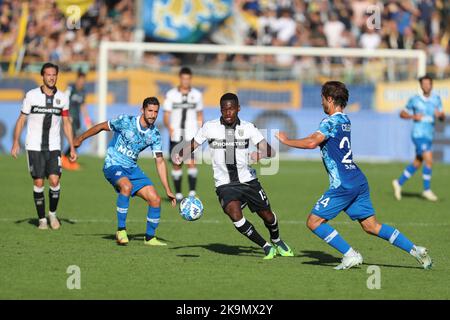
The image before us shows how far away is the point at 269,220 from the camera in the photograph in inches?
470

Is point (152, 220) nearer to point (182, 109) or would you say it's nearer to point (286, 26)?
point (182, 109)

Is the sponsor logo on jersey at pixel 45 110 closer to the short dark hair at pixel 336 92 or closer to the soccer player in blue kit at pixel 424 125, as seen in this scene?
the short dark hair at pixel 336 92

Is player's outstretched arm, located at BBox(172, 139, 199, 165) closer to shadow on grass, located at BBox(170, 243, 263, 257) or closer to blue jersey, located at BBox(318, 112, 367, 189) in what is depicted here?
shadow on grass, located at BBox(170, 243, 263, 257)

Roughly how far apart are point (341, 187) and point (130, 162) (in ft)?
10.7

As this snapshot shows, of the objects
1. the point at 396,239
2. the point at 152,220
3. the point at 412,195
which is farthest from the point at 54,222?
the point at 412,195

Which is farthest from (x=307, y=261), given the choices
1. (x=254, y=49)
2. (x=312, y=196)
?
(x=254, y=49)

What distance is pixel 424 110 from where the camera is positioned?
63.3 ft

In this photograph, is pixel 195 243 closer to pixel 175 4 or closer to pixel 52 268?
pixel 52 268

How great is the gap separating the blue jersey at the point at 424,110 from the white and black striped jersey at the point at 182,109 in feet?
14.1

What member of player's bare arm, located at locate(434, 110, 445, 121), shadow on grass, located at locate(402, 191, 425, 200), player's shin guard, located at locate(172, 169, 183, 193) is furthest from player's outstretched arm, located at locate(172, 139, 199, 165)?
shadow on grass, located at locate(402, 191, 425, 200)

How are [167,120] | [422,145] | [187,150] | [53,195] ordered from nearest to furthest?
1. [187,150]
2. [53,195]
3. [167,120]
4. [422,145]

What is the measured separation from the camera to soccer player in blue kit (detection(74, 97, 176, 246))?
12.8 m

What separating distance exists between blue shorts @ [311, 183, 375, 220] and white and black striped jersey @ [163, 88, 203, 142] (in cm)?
751

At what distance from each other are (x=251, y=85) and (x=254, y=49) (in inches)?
72.7
